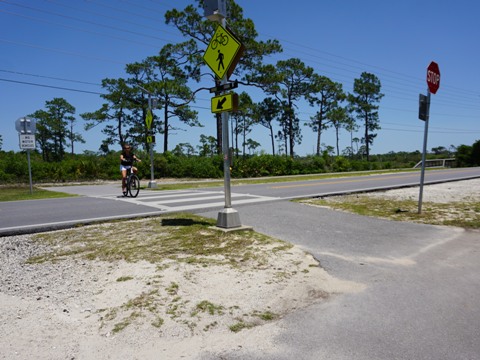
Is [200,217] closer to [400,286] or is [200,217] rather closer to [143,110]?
[400,286]

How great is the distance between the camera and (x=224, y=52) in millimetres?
6574

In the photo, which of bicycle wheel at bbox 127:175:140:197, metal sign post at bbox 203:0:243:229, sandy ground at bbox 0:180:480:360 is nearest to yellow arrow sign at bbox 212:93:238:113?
metal sign post at bbox 203:0:243:229

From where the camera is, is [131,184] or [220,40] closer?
[220,40]

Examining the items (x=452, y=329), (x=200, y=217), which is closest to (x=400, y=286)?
(x=452, y=329)

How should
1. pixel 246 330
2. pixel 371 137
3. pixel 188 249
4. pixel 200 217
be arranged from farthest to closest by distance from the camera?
pixel 371 137
pixel 200 217
pixel 188 249
pixel 246 330

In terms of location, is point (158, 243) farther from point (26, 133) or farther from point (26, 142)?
point (26, 133)

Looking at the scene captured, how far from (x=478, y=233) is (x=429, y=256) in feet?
7.24

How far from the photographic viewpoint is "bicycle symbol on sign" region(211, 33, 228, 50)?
→ 21.6ft

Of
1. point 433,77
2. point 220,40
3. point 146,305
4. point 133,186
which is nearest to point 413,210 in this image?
point 433,77

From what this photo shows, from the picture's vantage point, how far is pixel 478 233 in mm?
7016

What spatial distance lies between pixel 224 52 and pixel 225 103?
916 mm

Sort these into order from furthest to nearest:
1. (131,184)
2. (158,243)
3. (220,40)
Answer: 1. (131,184)
2. (220,40)
3. (158,243)

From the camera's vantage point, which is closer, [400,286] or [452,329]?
[452,329]

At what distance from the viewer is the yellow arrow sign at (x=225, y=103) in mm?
6414
